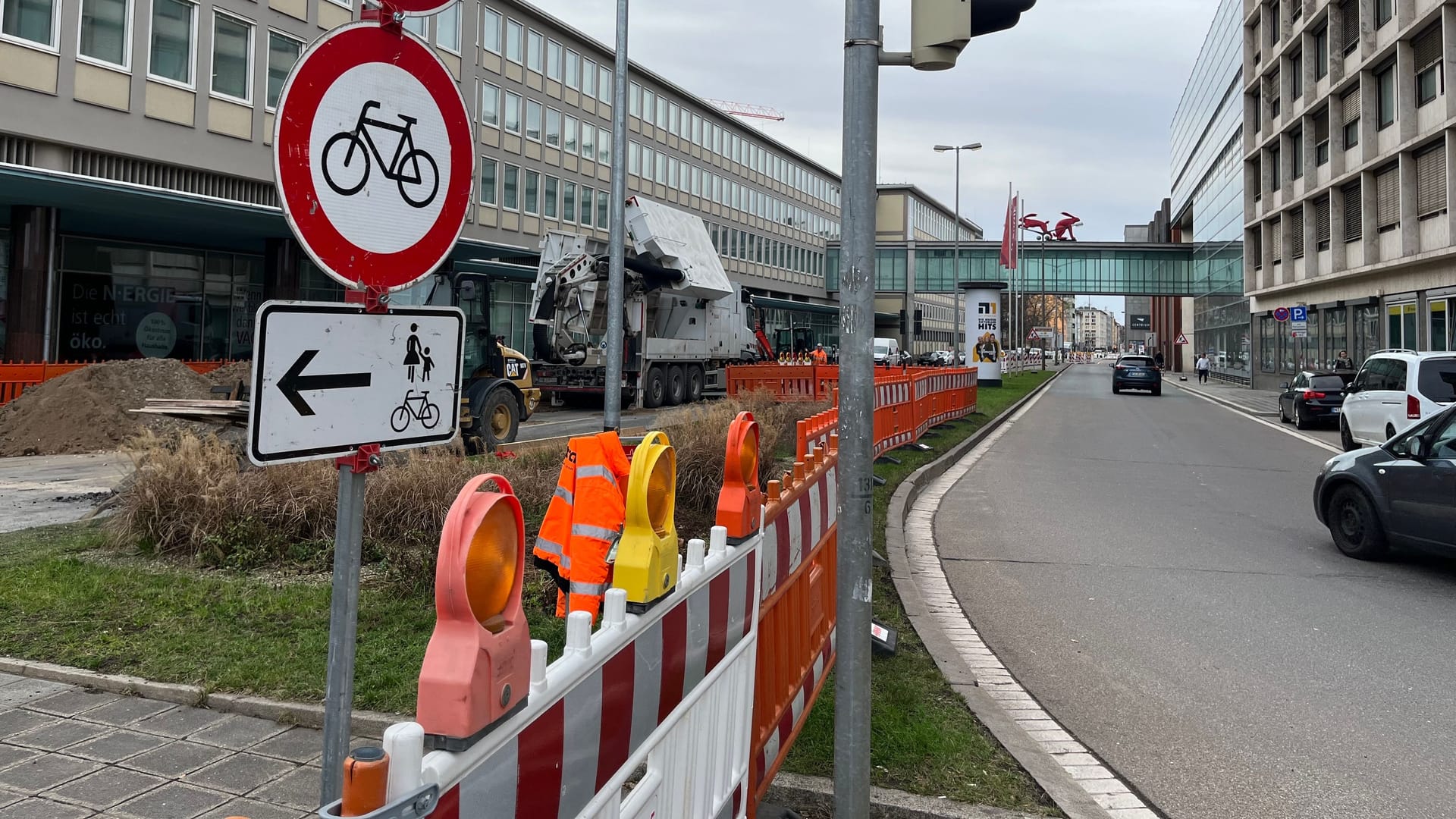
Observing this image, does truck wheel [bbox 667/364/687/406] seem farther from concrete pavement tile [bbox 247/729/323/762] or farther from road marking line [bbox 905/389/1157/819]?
concrete pavement tile [bbox 247/729/323/762]

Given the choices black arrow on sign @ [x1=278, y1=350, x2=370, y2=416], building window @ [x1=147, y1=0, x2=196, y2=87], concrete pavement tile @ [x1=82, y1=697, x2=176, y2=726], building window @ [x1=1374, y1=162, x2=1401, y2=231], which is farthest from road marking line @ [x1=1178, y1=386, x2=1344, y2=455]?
building window @ [x1=147, y1=0, x2=196, y2=87]

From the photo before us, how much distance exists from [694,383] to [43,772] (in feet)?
79.2

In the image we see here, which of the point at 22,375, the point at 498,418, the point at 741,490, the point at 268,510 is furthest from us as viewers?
the point at 22,375

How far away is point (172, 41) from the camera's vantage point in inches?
1006

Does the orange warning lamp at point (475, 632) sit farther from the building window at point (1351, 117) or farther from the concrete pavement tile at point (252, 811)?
the building window at point (1351, 117)

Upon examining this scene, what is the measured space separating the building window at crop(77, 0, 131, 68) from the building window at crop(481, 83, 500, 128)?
17.6 meters

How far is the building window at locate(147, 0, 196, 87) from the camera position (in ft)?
82.2

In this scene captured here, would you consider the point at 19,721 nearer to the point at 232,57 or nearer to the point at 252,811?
the point at 252,811

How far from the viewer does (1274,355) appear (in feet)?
154

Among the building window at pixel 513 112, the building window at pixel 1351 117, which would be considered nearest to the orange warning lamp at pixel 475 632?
the building window at pixel 1351 117

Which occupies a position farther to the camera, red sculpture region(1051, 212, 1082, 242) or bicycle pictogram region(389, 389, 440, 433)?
red sculpture region(1051, 212, 1082, 242)

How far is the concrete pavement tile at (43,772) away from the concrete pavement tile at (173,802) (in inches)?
15.2

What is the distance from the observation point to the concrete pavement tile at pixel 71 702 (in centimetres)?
451

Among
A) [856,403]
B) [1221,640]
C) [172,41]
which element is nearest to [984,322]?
[172,41]
